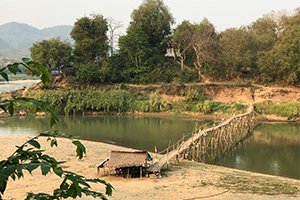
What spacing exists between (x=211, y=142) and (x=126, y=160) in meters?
7.51

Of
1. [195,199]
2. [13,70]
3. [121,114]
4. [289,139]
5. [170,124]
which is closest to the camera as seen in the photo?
[13,70]

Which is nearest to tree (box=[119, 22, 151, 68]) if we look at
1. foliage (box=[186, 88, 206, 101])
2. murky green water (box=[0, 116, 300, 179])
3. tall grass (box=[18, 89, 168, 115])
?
tall grass (box=[18, 89, 168, 115])

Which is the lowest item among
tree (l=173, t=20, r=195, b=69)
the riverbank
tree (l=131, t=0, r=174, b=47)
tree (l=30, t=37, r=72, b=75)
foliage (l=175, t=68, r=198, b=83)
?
the riverbank

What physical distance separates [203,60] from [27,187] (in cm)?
2602

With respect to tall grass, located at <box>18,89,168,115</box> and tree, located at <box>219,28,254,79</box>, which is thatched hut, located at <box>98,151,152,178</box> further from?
tree, located at <box>219,28,254,79</box>

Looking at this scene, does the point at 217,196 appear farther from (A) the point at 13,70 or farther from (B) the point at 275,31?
(B) the point at 275,31

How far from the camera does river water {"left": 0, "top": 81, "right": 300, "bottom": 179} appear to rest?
1502cm

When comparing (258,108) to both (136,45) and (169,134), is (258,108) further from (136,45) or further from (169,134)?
(136,45)

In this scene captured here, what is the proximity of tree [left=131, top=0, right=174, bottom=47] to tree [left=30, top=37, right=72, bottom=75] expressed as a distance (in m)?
9.71

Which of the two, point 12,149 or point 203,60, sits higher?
point 203,60

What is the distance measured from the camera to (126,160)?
11.4m

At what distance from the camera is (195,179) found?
37.0 feet

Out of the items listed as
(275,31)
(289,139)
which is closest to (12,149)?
(289,139)

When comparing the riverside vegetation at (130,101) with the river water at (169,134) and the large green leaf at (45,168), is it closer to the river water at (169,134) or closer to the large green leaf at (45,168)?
the river water at (169,134)
